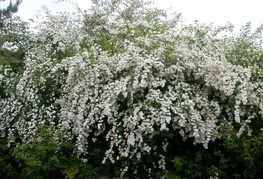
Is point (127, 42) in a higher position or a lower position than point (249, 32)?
lower

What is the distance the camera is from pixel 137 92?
5.60 metres

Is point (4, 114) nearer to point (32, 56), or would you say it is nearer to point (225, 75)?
point (32, 56)

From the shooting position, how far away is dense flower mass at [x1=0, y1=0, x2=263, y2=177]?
5.42 meters

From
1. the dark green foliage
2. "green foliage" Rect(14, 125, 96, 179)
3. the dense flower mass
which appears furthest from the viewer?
the dark green foliage

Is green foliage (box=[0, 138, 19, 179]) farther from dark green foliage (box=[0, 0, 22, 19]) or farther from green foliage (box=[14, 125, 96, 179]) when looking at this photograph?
dark green foliage (box=[0, 0, 22, 19])

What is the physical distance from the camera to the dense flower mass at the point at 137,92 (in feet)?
17.8

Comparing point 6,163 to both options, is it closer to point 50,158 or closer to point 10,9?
point 50,158

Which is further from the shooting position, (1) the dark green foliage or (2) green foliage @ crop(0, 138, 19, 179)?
(1) the dark green foliage

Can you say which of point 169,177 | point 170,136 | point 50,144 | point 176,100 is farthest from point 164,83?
point 50,144

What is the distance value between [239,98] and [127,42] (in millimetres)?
1678

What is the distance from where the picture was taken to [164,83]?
18.2ft

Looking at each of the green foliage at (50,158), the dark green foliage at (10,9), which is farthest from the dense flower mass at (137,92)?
the dark green foliage at (10,9)

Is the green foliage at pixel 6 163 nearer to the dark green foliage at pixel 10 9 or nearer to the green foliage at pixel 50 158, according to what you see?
the green foliage at pixel 50 158

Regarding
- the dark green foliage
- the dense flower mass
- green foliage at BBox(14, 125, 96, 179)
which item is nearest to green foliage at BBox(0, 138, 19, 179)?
the dense flower mass
